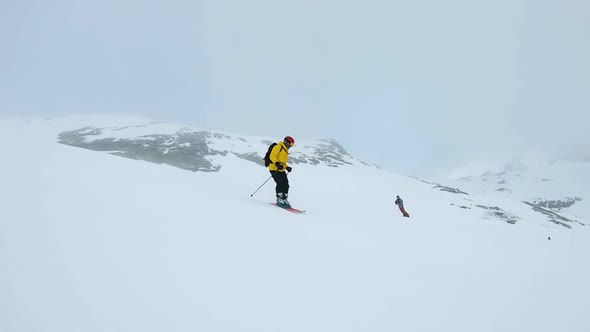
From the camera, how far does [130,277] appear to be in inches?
108

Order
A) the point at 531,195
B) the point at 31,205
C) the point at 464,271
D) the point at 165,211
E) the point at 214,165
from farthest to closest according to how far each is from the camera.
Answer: the point at 531,195 < the point at 214,165 < the point at 464,271 < the point at 165,211 < the point at 31,205

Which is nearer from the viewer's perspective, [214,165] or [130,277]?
[130,277]

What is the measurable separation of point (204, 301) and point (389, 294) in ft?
6.66

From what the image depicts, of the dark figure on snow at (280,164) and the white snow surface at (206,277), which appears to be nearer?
the white snow surface at (206,277)

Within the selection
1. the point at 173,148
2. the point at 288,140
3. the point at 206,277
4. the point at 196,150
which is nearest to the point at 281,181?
the point at 288,140

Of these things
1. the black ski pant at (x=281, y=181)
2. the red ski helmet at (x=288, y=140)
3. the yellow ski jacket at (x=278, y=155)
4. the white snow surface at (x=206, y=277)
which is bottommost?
the white snow surface at (x=206, y=277)

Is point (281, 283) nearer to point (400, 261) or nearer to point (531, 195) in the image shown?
point (400, 261)

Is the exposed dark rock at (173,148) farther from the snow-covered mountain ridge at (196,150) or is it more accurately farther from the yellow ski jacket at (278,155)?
the yellow ski jacket at (278,155)

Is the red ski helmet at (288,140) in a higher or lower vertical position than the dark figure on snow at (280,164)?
higher

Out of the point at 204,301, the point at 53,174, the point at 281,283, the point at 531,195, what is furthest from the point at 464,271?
the point at 531,195

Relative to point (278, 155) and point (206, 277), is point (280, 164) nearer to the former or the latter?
point (278, 155)

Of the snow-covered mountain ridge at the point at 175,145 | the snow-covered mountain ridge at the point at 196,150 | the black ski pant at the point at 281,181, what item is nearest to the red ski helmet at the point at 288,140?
the black ski pant at the point at 281,181

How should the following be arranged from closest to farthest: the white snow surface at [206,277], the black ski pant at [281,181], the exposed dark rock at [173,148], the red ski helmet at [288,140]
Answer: the white snow surface at [206,277] < the red ski helmet at [288,140] < the black ski pant at [281,181] < the exposed dark rock at [173,148]

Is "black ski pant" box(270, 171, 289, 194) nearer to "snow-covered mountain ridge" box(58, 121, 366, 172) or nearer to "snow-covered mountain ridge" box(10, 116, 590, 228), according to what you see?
"snow-covered mountain ridge" box(10, 116, 590, 228)
